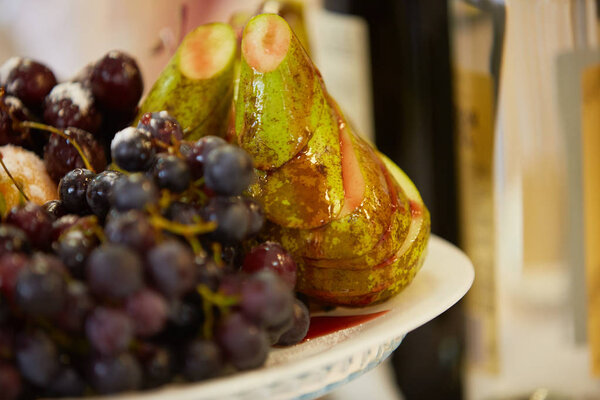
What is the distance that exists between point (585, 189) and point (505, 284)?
15 centimetres

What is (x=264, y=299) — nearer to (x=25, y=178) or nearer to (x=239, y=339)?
(x=239, y=339)

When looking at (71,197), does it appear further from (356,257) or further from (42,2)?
(42,2)

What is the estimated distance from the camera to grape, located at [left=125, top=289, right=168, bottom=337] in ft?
0.96

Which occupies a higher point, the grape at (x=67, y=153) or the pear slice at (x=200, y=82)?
the pear slice at (x=200, y=82)

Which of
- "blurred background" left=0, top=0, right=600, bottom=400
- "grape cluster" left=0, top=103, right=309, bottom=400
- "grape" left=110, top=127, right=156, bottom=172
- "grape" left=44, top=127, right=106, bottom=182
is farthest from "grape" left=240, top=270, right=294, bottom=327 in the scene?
"blurred background" left=0, top=0, right=600, bottom=400

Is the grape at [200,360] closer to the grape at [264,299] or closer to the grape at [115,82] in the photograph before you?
the grape at [264,299]

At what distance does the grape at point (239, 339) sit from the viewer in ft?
1.01

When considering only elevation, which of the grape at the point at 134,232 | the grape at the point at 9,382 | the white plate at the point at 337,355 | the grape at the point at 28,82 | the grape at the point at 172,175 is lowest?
the white plate at the point at 337,355

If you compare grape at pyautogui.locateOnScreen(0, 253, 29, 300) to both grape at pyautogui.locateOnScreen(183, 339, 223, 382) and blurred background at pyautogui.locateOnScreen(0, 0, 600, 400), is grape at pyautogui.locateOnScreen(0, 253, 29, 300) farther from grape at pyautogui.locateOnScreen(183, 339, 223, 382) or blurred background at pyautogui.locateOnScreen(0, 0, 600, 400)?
blurred background at pyautogui.locateOnScreen(0, 0, 600, 400)

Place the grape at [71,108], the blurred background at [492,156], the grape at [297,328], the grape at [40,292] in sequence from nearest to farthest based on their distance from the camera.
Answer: the grape at [40,292]
the grape at [297,328]
the grape at [71,108]
the blurred background at [492,156]

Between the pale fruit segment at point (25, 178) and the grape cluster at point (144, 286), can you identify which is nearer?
the grape cluster at point (144, 286)

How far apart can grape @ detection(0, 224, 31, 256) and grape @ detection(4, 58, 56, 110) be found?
0.22 meters

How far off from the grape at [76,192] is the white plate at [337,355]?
0.16 m

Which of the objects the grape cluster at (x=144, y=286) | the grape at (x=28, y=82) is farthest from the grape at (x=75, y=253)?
the grape at (x=28, y=82)
